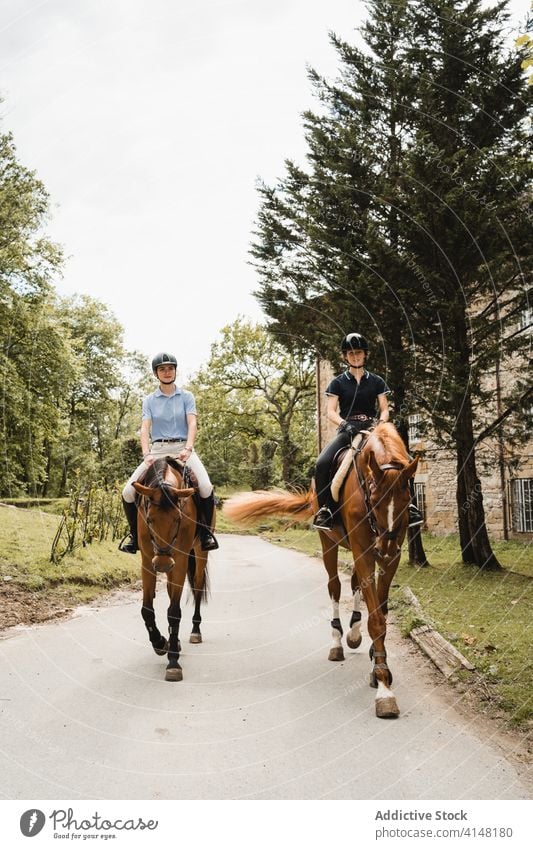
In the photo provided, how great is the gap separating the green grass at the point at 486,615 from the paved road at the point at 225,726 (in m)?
0.57

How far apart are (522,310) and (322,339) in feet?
13.9

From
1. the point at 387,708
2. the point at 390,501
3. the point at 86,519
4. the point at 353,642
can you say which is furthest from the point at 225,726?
the point at 86,519

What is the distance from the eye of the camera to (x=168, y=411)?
6.59m

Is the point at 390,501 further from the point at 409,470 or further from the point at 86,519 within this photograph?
the point at 86,519

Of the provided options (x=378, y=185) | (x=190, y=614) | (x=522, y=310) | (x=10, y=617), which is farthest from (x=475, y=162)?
(x=10, y=617)

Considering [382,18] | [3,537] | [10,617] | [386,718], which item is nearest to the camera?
[386,718]

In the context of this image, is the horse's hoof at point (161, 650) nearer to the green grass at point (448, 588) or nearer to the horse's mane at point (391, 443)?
the green grass at point (448, 588)

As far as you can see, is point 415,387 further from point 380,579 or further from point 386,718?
point 386,718

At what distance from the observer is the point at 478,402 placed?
42.2ft

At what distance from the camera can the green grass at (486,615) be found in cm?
570

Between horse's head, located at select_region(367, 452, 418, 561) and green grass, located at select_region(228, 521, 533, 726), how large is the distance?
5.63 feet

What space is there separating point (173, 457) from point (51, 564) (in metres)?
6.07

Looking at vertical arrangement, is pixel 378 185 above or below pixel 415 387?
above

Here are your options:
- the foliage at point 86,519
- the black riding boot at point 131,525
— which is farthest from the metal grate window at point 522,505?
the black riding boot at point 131,525
